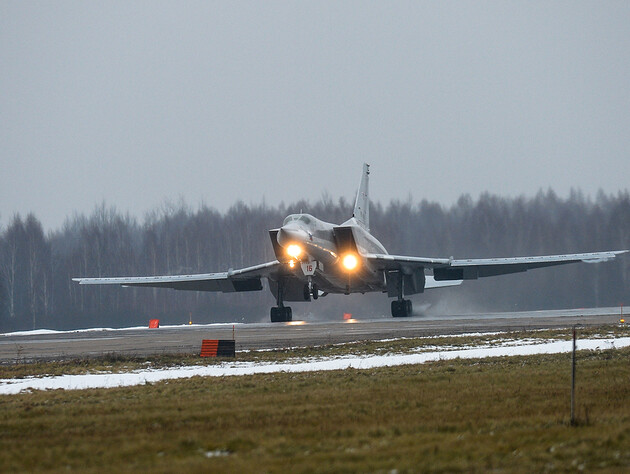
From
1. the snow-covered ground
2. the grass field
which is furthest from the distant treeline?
the grass field

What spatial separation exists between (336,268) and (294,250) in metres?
3.90

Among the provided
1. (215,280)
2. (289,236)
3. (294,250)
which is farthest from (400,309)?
(215,280)

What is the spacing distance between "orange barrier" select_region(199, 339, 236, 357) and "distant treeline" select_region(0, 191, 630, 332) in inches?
1740

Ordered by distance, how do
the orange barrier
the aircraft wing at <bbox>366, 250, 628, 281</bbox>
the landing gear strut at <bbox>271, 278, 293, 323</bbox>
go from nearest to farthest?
the orange barrier, the aircraft wing at <bbox>366, 250, 628, 281</bbox>, the landing gear strut at <bbox>271, 278, 293, 323</bbox>

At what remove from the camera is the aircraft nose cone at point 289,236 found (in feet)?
131

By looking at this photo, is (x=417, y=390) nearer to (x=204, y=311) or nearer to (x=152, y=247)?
(x=204, y=311)

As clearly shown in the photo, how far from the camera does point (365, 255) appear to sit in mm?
45031

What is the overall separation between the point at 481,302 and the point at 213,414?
189 ft

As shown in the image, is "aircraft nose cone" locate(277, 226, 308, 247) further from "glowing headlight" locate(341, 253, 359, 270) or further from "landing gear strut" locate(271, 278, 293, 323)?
"landing gear strut" locate(271, 278, 293, 323)

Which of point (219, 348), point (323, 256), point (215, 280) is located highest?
point (323, 256)

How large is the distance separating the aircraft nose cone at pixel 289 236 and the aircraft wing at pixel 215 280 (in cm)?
501

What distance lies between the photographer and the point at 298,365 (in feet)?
62.3

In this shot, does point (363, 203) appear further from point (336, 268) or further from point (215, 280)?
point (215, 280)

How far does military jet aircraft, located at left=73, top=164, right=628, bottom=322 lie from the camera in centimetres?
4188
